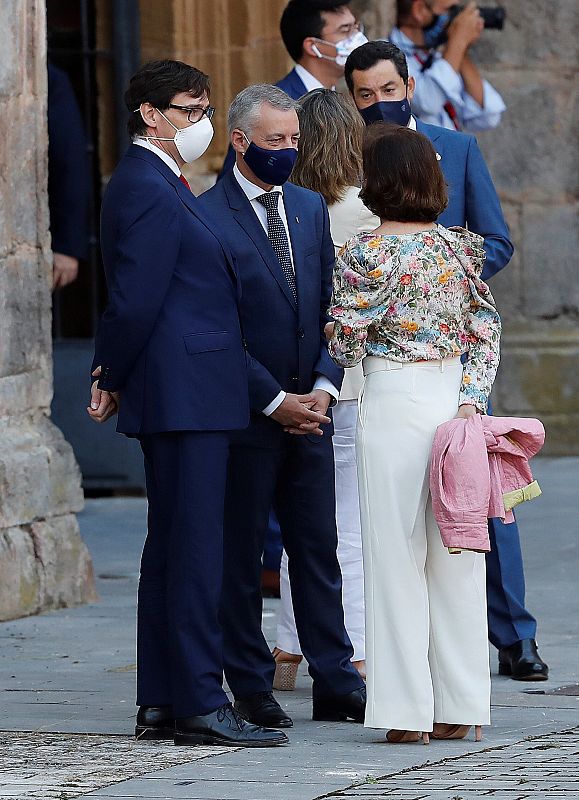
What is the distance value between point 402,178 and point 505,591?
1755 mm

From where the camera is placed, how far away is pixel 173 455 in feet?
18.1

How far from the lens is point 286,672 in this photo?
6496 mm

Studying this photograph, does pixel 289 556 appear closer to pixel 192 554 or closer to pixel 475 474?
pixel 192 554

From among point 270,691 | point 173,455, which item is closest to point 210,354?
point 173,455

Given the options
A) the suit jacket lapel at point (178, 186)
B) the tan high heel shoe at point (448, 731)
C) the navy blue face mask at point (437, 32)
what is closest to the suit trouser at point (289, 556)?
the tan high heel shoe at point (448, 731)

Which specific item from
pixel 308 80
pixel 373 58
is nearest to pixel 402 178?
pixel 373 58

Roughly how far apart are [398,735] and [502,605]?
1.27 m

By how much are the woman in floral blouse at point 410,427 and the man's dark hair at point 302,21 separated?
103 inches

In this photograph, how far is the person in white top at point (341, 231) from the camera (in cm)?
643

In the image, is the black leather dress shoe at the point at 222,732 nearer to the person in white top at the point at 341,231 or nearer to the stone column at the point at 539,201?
the person in white top at the point at 341,231

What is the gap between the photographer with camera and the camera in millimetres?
10695

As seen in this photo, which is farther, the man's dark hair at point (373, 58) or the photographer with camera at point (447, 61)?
the photographer with camera at point (447, 61)

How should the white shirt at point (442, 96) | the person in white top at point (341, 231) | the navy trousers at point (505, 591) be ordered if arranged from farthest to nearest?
the white shirt at point (442, 96), the navy trousers at point (505, 591), the person in white top at point (341, 231)

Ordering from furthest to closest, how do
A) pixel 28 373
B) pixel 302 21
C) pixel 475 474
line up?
pixel 302 21 < pixel 28 373 < pixel 475 474
